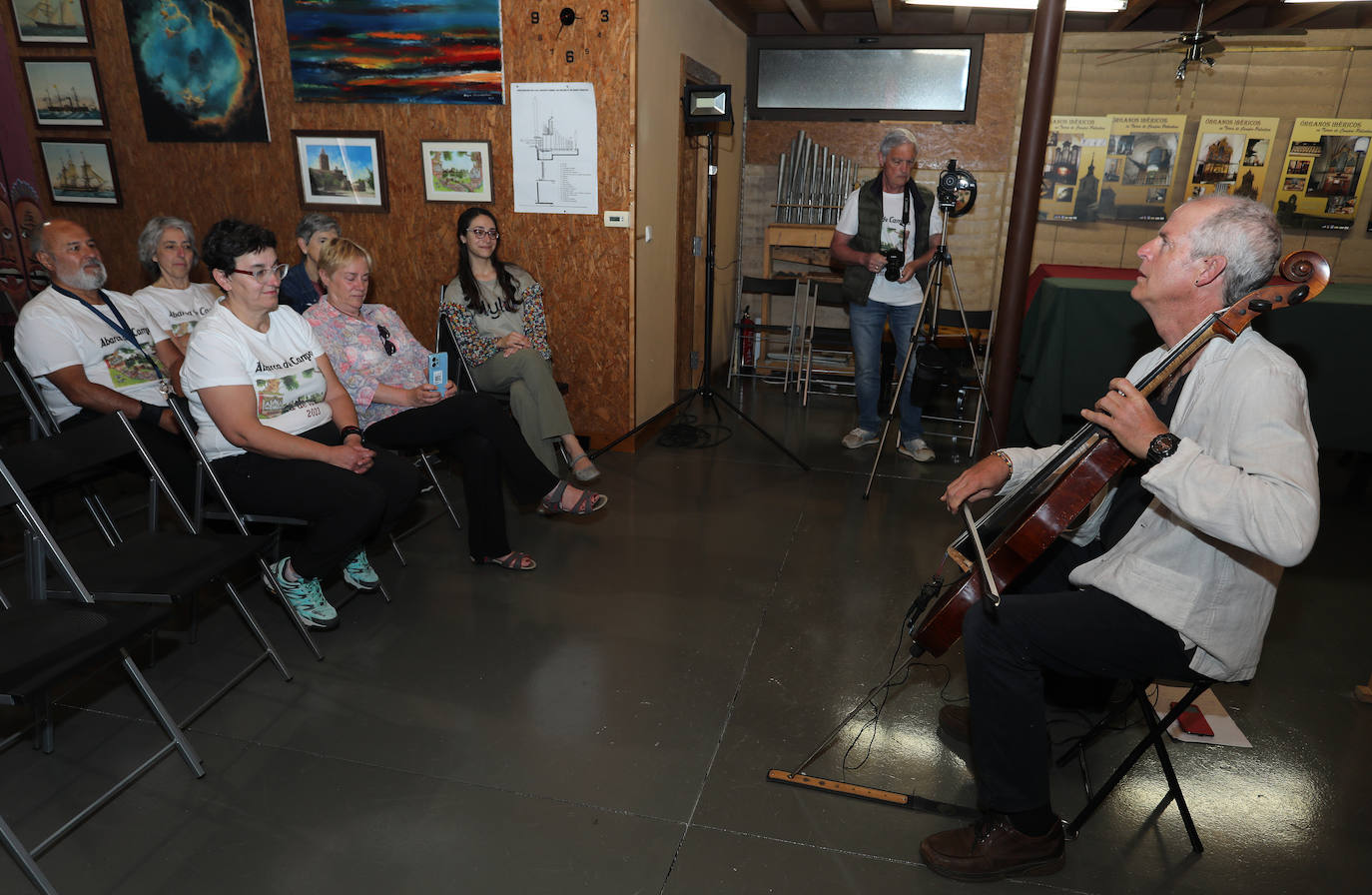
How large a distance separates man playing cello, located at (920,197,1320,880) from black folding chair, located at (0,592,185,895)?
1936 millimetres

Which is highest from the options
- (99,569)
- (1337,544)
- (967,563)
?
(967,563)

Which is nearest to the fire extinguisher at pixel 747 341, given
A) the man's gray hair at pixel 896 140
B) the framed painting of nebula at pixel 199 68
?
the man's gray hair at pixel 896 140

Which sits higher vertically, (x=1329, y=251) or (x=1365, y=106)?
(x=1365, y=106)

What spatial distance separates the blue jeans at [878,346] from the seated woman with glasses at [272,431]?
114 inches

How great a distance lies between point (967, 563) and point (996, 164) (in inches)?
206

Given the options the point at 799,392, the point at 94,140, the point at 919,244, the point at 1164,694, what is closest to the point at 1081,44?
the point at 919,244

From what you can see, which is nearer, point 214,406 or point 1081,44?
point 214,406

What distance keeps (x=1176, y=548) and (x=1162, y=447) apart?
272 mm

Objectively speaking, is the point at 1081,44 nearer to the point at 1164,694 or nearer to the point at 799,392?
the point at 799,392

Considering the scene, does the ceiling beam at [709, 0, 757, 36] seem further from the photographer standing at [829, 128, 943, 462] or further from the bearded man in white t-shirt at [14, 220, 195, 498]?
the bearded man in white t-shirt at [14, 220, 195, 498]

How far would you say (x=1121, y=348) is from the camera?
4.17 m

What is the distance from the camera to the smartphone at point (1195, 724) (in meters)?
2.32

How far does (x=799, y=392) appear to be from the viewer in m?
6.24

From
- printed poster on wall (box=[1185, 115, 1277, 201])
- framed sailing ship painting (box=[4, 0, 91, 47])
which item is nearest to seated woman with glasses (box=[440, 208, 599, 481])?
framed sailing ship painting (box=[4, 0, 91, 47])
